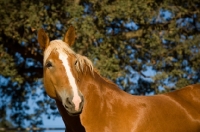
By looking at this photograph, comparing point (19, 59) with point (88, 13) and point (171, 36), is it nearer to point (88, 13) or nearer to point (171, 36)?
point (88, 13)

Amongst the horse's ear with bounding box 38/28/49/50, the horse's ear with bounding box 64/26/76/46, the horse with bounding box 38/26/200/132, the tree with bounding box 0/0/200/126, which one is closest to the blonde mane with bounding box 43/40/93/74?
the horse with bounding box 38/26/200/132

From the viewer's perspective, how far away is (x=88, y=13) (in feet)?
36.5

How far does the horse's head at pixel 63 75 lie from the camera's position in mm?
4066

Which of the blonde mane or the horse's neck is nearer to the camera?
the blonde mane

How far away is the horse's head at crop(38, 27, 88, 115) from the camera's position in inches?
160

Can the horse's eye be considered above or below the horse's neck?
above

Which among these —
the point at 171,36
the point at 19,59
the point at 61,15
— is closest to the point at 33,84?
the point at 19,59

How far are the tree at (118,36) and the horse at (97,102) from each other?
511 centimetres

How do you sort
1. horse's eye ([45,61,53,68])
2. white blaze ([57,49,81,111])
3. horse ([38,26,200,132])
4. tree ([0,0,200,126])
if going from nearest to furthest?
white blaze ([57,49,81,111]) → horse ([38,26,200,132]) → horse's eye ([45,61,53,68]) → tree ([0,0,200,126])

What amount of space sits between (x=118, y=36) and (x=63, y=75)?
6.96 meters

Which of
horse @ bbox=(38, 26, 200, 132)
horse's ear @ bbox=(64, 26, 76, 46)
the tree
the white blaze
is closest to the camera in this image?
the white blaze

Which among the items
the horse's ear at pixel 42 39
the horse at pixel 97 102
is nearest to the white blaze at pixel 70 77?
the horse at pixel 97 102

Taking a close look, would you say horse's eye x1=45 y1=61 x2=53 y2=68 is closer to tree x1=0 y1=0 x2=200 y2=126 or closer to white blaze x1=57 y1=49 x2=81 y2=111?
white blaze x1=57 y1=49 x2=81 y2=111

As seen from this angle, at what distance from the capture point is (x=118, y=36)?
1111 centimetres
